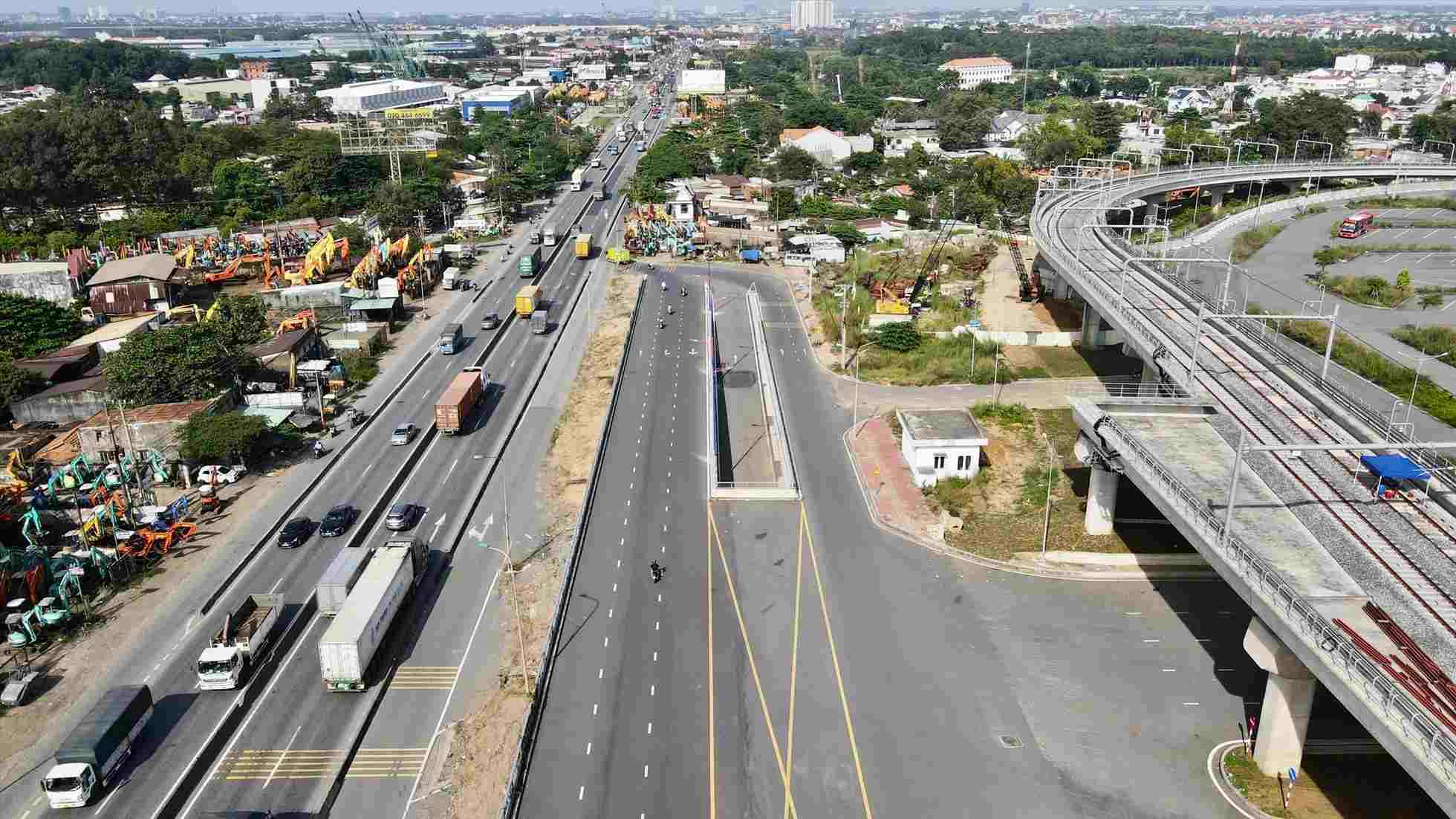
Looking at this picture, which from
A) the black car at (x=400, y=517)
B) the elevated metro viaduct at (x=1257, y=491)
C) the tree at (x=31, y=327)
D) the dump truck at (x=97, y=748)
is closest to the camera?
the elevated metro viaduct at (x=1257, y=491)

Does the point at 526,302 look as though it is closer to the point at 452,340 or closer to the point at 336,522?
the point at 452,340

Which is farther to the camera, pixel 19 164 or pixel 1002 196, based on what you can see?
pixel 1002 196

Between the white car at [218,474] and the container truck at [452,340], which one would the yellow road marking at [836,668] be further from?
the container truck at [452,340]

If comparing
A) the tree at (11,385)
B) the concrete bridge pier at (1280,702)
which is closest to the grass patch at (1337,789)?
the concrete bridge pier at (1280,702)

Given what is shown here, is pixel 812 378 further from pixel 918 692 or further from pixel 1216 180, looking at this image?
pixel 1216 180

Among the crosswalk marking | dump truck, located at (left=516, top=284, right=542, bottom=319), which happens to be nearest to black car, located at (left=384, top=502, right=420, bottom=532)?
the crosswalk marking

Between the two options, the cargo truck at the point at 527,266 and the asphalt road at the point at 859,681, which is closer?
the asphalt road at the point at 859,681

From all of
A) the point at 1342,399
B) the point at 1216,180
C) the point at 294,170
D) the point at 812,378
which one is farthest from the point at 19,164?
the point at 1216,180
